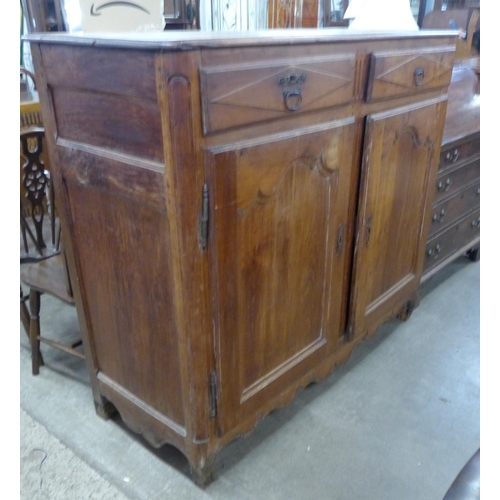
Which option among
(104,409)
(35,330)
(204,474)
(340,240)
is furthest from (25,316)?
(340,240)

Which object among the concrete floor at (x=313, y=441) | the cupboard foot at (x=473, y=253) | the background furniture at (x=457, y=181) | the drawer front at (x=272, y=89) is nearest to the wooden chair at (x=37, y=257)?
the concrete floor at (x=313, y=441)

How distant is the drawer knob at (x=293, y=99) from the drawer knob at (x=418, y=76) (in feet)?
1.84

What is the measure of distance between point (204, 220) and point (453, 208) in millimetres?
1515

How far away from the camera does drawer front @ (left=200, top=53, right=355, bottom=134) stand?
925 millimetres

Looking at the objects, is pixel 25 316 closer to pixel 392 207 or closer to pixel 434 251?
pixel 392 207

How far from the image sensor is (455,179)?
6.75 ft

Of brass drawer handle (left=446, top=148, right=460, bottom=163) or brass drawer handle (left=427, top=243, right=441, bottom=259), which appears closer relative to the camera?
brass drawer handle (left=446, top=148, right=460, bottom=163)

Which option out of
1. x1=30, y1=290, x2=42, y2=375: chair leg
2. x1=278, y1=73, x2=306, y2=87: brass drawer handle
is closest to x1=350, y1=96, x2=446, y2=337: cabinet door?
x1=278, y1=73, x2=306, y2=87: brass drawer handle

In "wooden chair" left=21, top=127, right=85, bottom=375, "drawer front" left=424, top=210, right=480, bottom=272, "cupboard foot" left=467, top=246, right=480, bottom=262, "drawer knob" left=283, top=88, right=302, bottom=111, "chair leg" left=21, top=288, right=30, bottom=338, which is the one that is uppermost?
"drawer knob" left=283, top=88, right=302, bottom=111

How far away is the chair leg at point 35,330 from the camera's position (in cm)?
168

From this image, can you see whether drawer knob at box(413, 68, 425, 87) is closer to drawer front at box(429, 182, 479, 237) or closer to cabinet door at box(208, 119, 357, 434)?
cabinet door at box(208, 119, 357, 434)

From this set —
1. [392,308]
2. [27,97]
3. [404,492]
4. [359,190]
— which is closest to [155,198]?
[359,190]

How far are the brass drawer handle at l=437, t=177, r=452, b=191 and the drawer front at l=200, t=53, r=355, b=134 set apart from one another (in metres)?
0.86

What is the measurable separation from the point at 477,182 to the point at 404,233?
73cm
